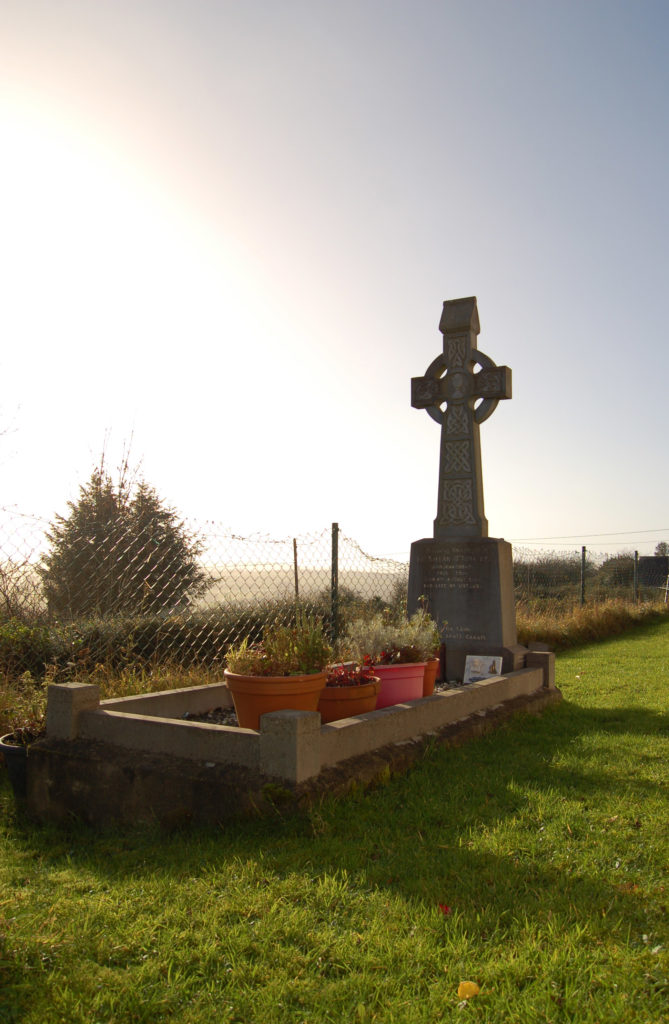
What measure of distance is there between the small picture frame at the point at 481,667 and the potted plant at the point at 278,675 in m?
2.87

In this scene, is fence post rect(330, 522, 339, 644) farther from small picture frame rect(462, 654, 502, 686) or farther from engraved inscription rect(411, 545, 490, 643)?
small picture frame rect(462, 654, 502, 686)

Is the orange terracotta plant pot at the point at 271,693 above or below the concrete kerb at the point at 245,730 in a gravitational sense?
above

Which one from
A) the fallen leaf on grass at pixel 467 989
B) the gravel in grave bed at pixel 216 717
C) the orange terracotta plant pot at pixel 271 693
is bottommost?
the fallen leaf on grass at pixel 467 989

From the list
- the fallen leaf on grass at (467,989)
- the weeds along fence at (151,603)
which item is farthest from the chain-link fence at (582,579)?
the fallen leaf on grass at (467,989)

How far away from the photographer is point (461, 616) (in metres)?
7.42

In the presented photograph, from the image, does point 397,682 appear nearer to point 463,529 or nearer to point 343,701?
point 343,701

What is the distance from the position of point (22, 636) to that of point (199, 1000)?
4.53m

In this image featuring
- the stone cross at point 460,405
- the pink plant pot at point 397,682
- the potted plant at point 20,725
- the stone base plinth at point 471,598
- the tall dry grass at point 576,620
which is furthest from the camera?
the tall dry grass at point 576,620

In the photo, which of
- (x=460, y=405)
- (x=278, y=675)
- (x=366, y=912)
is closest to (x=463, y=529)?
(x=460, y=405)

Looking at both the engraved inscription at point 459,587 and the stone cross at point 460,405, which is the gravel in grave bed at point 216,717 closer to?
the engraved inscription at point 459,587

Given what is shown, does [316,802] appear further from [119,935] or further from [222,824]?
[119,935]

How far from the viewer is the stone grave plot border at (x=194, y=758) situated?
11.6 ft

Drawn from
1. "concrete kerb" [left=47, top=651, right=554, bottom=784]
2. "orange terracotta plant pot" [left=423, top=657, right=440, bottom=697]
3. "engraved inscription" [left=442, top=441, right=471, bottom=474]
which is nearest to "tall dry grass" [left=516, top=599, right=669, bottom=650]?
"engraved inscription" [left=442, top=441, right=471, bottom=474]

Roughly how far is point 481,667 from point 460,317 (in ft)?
12.1
